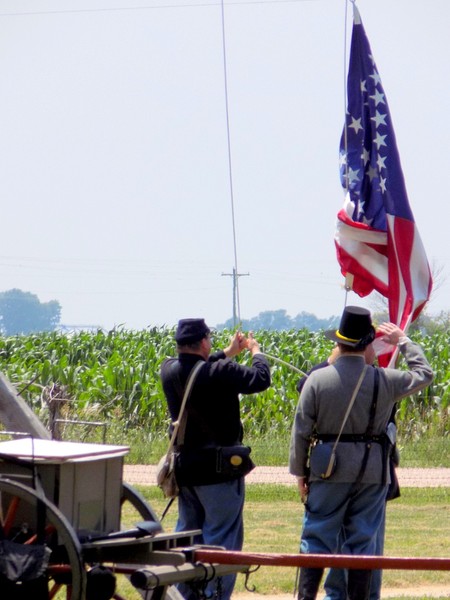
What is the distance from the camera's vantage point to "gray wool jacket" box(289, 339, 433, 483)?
21.4 feet

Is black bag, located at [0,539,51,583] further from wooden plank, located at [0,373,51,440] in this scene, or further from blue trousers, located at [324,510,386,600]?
blue trousers, located at [324,510,386,600]

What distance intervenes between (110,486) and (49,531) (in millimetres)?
436

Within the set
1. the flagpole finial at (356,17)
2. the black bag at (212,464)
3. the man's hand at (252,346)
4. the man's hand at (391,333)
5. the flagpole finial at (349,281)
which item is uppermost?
the flagpole finial at (356,17)

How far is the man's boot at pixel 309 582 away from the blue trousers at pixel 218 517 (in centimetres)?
41

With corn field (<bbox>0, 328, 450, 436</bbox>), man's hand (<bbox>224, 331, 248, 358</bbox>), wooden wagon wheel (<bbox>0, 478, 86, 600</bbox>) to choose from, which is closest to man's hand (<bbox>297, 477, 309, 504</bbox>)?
man's hand (<bbox>224, 331, 248, 358</bbox>)

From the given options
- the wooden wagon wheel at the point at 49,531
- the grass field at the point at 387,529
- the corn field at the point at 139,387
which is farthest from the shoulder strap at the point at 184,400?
the corn field at the point at 139,387

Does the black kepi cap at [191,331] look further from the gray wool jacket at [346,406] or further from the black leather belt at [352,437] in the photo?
the black leather belt at [352,437]

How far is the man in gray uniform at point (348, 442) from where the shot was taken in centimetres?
651

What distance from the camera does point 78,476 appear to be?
525 cm

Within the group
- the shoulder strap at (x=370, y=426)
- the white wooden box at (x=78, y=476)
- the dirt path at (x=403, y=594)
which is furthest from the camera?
the dirt path at (x=403, y=594)

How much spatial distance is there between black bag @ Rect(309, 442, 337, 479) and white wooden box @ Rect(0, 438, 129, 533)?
4.47 feet

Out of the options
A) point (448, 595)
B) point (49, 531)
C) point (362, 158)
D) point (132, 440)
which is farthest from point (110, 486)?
point (132, 440)

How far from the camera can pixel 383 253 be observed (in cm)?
868

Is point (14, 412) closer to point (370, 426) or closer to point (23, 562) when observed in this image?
point (23, 562)
